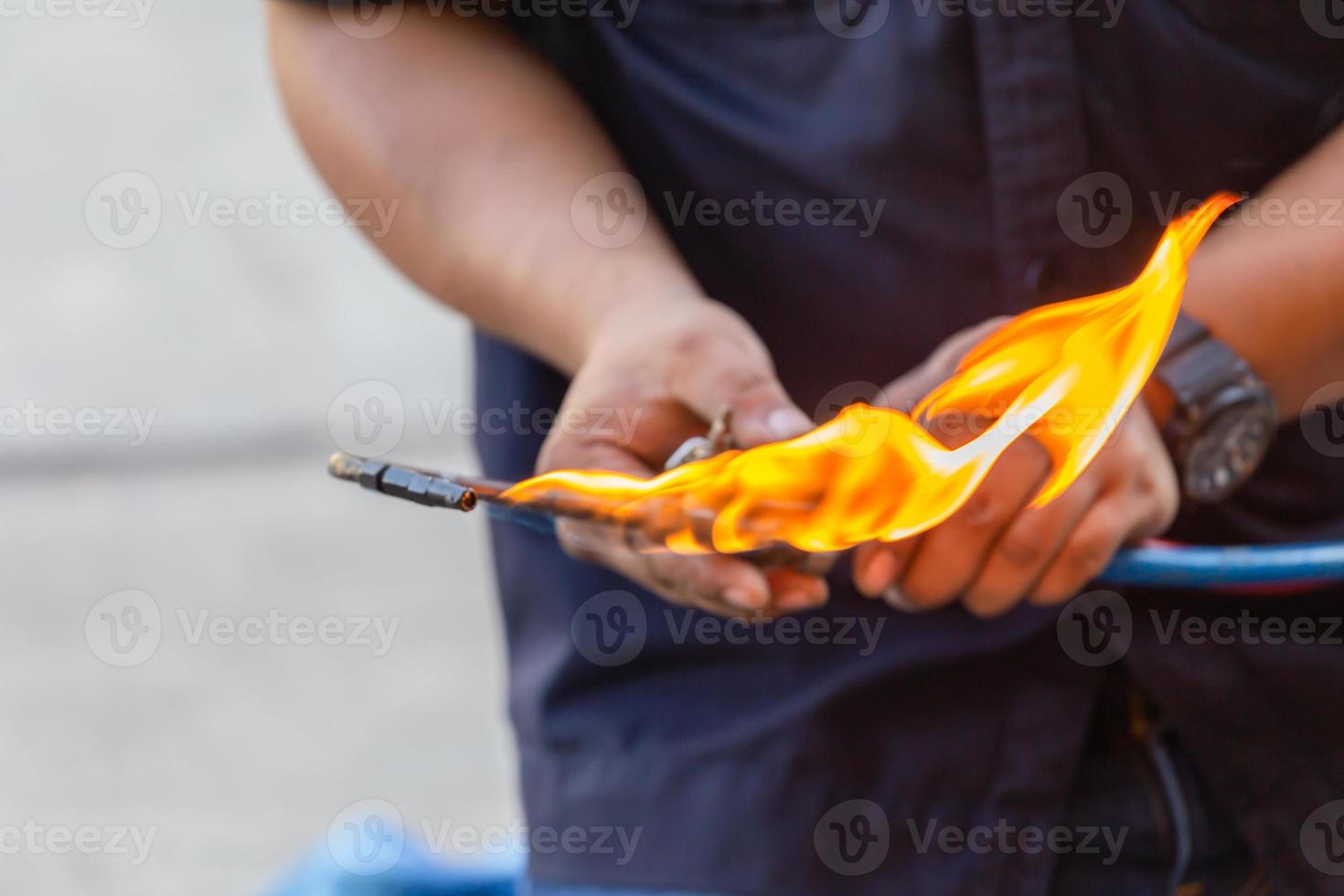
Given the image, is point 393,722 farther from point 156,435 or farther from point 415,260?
point 415,260

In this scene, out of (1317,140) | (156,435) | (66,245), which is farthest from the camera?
(66,245)

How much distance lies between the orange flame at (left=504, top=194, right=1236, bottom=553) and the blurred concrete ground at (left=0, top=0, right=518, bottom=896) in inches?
65.7

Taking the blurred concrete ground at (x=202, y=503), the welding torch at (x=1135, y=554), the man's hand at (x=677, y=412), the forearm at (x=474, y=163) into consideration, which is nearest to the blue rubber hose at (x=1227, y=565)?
the welding torch at (x=1135, y=554)

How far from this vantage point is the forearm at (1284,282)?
991 mm

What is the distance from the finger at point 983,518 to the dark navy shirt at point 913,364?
138mm

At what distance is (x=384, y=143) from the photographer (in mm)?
1111

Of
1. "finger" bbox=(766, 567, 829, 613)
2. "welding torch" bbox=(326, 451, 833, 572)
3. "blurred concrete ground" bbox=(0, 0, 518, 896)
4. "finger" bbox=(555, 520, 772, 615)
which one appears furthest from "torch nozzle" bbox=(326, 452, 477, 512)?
"blurred concrete ground" bbox=(0, 0, 518, 896)

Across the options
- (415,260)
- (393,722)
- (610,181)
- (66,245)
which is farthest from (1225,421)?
(66,245)

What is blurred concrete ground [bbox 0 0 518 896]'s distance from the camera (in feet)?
8.49

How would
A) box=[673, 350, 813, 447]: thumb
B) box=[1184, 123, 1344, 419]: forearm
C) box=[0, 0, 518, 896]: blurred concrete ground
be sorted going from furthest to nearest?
box=[0, 0, 518, 896]: blurred concrete ground
box=[1184, 123, 1344, 419]: forearm
box=[673, 350, 813, 447]: thumb

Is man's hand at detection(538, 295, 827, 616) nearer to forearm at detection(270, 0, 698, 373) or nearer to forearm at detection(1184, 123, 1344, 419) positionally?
forearm at detection(270, 0, 698, 373)

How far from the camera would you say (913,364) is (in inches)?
43.6

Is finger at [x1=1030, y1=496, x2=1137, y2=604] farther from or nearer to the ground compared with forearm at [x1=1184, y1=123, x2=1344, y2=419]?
nearer to the ground

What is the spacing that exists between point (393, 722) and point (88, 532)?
1083 mm
